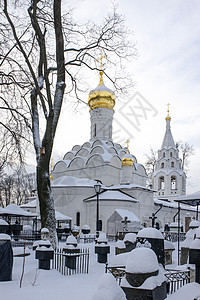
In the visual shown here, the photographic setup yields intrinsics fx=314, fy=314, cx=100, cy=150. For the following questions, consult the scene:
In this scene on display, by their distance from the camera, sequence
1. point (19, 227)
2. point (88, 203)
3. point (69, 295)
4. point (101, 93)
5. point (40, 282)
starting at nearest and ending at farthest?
point (69, 295), point (40, 282), point (19, 227), point (88, 203), point (101, 93)

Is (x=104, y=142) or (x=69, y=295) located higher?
(x=104, y=142)

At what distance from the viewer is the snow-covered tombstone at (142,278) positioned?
3.90 metres

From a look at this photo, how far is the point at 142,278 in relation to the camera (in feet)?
13.0

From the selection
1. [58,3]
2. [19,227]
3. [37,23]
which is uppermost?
[58,3]

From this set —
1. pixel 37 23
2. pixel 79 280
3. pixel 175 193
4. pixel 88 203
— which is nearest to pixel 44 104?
pixel 37 23

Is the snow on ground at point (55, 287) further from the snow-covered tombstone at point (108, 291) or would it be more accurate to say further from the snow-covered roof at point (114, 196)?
the snow-covered roof at point (114, 196)

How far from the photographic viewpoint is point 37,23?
12430mm

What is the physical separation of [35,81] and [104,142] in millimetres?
21163

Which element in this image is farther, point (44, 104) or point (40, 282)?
point (44, 104)

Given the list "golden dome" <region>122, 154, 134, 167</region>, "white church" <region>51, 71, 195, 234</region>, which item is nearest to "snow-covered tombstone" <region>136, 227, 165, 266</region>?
"white church" <region>51, 71, 195, 234</region>

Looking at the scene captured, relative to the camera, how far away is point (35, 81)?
40.5 feet

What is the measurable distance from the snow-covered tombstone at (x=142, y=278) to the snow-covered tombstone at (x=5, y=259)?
4.37 meters

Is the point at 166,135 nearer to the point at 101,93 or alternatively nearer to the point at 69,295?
the point at 101,93

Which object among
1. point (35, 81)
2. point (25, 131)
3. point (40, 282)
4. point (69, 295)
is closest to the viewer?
point (69, 295)
